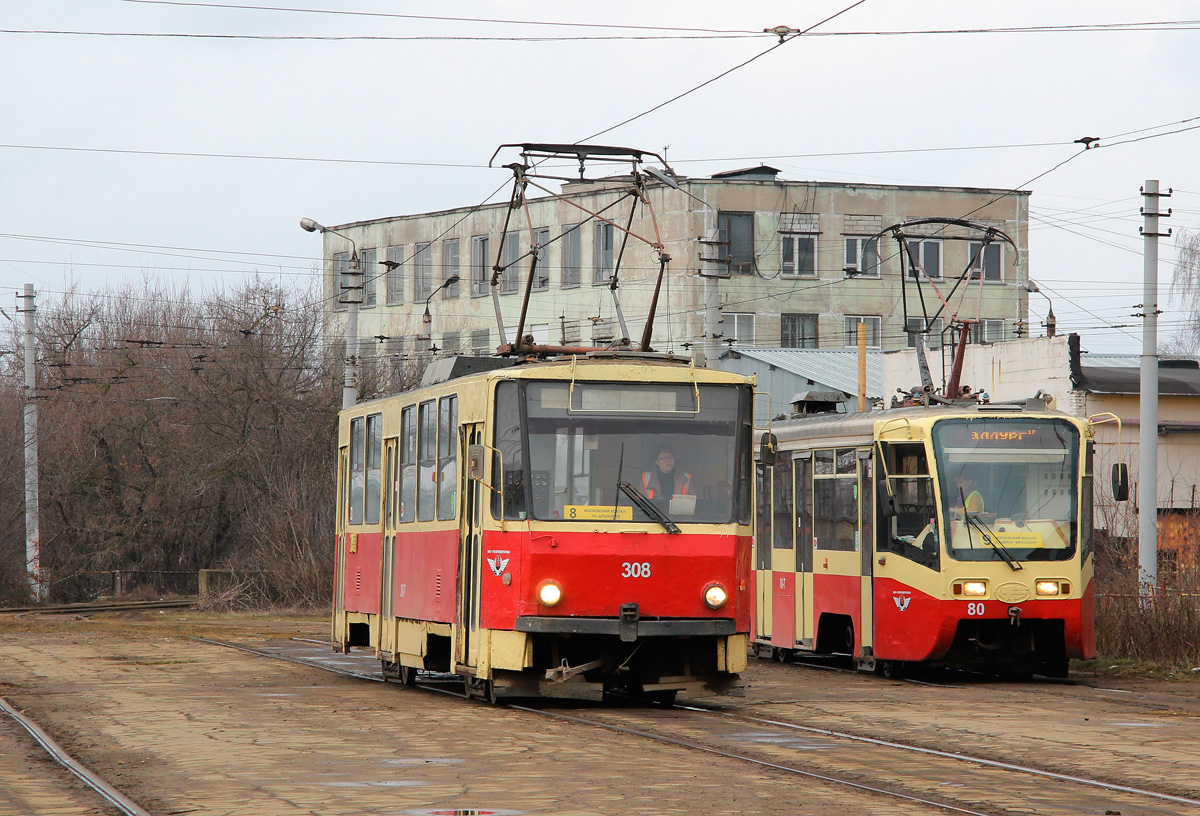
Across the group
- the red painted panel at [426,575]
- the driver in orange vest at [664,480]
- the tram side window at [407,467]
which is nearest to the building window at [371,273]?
the tram side window at [407,467]

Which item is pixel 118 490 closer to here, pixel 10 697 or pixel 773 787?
pixel 10 697

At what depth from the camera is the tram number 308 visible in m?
13.9

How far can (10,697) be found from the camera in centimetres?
1595

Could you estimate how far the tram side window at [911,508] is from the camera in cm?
1791

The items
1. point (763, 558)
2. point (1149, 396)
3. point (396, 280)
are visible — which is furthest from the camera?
point (396, 280)

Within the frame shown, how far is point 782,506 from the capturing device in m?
21.2

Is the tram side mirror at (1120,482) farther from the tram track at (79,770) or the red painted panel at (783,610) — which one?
the tram track at (79,770)

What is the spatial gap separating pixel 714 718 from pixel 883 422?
556 centimetres

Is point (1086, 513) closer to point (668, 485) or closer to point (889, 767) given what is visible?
point (668, 485)

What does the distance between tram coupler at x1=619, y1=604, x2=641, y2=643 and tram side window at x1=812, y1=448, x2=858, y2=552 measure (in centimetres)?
563

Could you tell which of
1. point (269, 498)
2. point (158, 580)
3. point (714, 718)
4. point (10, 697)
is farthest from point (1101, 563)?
point (158, 580)

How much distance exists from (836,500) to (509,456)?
21.0ft

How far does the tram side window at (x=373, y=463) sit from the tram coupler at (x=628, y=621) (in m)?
4.86

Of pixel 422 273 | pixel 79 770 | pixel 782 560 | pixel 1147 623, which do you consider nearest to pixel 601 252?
pixel 422 273
